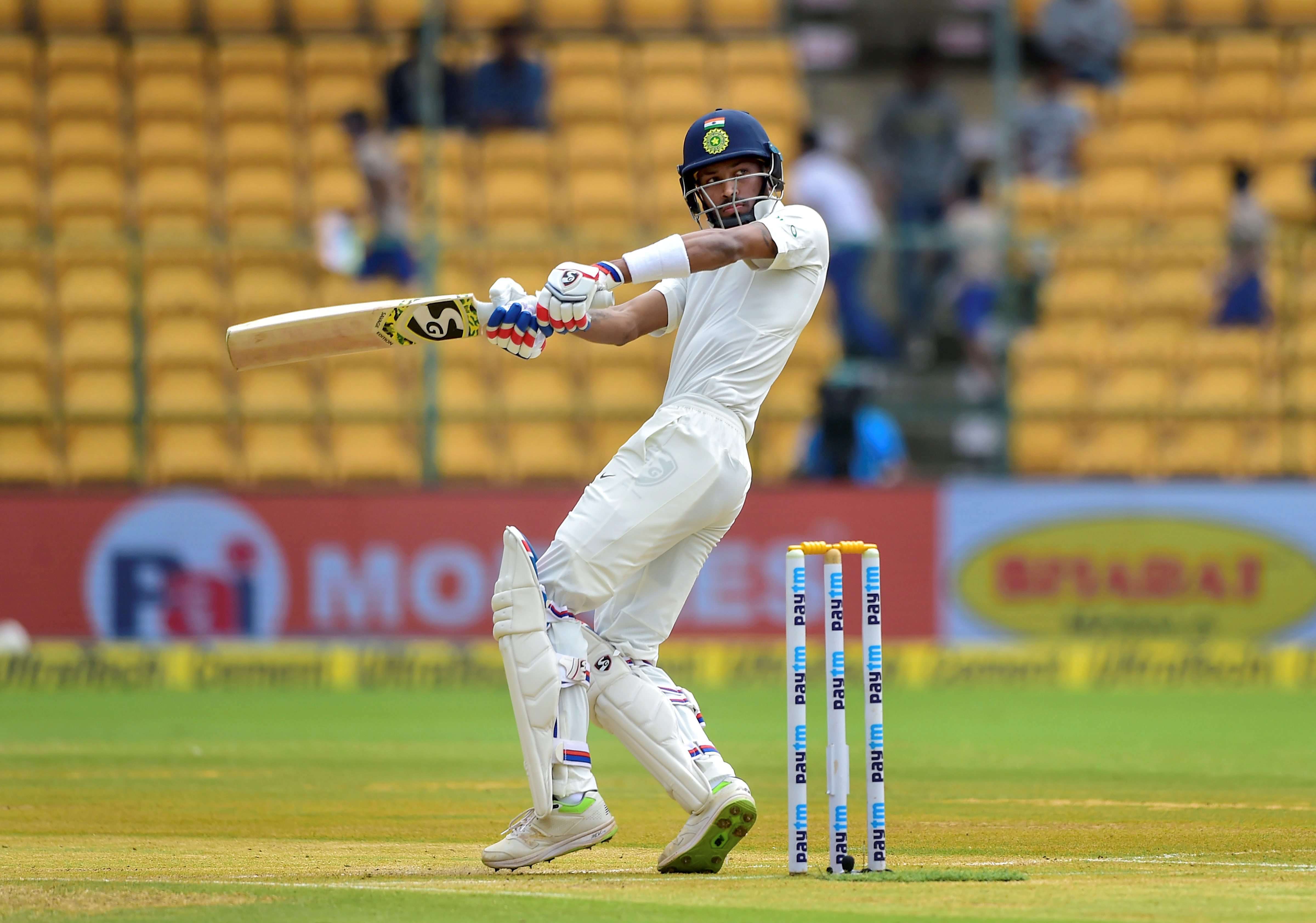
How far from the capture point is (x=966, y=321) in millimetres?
13875

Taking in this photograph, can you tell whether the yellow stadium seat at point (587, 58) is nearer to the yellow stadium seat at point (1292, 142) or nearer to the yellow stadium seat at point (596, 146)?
the yellow stadium seat at point (596, 146)

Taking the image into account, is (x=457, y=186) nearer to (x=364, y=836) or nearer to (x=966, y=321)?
(x=966, y=321)

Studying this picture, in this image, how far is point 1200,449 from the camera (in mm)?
13609

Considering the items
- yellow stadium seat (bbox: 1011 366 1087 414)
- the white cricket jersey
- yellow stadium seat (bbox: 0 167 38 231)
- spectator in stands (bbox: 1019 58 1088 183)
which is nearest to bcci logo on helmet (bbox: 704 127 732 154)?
the white cricket jersey

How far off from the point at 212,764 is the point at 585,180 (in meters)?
7.56

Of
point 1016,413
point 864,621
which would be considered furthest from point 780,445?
point 864,621

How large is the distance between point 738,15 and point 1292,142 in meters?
4.69

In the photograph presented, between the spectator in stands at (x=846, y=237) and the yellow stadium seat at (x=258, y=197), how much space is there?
390 cm

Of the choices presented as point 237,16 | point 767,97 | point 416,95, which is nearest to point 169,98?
point 237,16

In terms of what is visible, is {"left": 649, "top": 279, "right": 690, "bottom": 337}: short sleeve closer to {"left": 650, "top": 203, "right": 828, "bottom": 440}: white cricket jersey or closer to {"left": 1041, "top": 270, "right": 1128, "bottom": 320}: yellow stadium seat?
{"left": 650, "top": 203, "right": 828, "bottom": 440}: white cricket jersey

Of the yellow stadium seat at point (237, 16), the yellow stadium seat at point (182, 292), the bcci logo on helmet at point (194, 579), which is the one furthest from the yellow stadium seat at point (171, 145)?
the bcci logo on helmet at point (194, 579)

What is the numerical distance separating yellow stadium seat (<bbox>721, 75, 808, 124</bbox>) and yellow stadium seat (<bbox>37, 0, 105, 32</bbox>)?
4981mm

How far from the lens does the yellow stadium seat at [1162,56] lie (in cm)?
1627

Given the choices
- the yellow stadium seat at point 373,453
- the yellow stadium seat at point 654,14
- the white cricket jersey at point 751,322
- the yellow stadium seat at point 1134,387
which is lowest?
the yellow stadium seat at point 373,453
